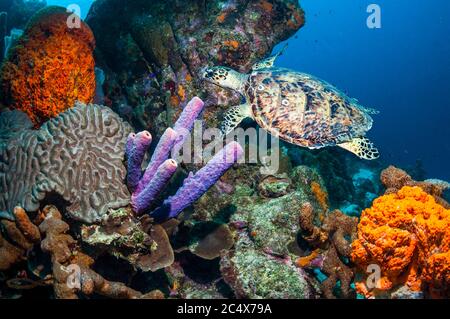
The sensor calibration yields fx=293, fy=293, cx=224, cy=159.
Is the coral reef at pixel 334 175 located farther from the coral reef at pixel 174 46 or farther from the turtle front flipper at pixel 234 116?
the coral reef at pixel 174 46

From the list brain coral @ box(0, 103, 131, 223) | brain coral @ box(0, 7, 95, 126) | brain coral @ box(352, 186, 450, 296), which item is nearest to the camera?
brain coral @ box(352, 186, 450, 296)

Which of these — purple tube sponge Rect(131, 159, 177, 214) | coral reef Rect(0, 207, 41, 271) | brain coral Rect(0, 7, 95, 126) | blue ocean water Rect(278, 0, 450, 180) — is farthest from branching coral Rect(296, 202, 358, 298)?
blue ocean water Rect(278, 0, 450, 180)

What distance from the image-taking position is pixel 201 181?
9.84ft

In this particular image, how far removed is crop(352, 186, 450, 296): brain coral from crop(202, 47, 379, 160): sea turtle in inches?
73.1

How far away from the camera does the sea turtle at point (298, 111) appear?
445 cm

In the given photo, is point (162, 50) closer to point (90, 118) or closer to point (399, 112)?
point (90, 118)

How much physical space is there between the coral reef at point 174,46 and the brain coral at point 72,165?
1712 mm

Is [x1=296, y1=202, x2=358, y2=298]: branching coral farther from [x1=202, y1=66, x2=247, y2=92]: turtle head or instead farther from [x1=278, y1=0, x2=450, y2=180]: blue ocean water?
[x1=278, y1=0, x2=450, y2=180]: blue ocean water

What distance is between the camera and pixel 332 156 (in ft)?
25.5

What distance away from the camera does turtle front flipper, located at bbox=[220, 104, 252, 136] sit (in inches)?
178

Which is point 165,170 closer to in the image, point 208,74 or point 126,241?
point 126,241

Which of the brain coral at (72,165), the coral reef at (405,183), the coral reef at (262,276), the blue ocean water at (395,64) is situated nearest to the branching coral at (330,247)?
the coral reef at (262,276)

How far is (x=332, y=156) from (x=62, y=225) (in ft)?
22.1
